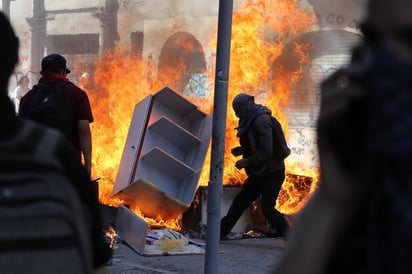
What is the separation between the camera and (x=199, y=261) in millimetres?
6984

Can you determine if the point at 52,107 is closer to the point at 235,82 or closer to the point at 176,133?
the point at 176,133

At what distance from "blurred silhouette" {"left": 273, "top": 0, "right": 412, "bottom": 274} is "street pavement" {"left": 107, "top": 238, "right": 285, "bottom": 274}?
5.33m

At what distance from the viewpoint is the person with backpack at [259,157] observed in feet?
24.8

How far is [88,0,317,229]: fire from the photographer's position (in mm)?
9469

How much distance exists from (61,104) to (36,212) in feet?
12.4

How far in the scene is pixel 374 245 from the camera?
46.1 inches

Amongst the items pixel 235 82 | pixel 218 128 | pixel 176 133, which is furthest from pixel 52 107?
pixel 235 82

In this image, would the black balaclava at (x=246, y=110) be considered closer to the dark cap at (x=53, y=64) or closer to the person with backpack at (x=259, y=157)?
the person with backpack at (x=259, y=157)

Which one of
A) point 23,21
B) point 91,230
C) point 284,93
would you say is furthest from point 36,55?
point 91,230

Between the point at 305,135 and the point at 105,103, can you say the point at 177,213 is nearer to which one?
the point at 105,103

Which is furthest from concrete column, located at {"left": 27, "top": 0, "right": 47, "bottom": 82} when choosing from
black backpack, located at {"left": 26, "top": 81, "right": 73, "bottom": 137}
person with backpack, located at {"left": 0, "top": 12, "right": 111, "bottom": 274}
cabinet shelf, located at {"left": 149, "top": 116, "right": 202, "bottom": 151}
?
person with backpack, located at {"left": 0, "top": 12, "right": 111, "bottom": 274}

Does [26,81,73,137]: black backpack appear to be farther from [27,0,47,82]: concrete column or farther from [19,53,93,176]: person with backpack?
[27,0,47,82]: concrete column

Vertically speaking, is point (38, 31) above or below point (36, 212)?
above

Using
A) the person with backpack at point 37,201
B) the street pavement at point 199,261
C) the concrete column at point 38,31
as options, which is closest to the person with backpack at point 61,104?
the street pavement at point 199,261
